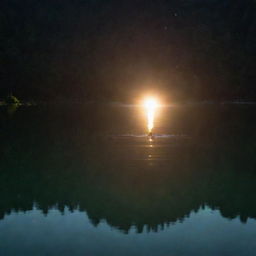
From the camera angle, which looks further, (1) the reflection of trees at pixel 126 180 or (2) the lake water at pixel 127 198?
(1) the reflection of trees at pixel 126 180

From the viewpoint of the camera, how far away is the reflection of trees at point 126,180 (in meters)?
29.5

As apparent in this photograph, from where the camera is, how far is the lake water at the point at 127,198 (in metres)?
23.3

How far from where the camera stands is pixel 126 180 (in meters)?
37.2

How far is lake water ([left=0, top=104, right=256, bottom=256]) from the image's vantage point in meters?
23.3

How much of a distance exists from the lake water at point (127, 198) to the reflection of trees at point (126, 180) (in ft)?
0.26

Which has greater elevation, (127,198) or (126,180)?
(126,180)

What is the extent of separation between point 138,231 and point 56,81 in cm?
16835

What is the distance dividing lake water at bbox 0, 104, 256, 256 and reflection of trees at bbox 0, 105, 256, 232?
80mm

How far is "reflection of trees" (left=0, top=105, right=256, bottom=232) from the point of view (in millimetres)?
29500

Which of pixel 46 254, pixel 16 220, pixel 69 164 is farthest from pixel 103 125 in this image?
pixel 46 254

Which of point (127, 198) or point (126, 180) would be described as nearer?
point (127, 198)

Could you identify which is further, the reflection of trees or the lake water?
the reflection of trees

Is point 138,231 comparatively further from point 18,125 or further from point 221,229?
point 18,125

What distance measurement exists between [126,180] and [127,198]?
16.8ft
